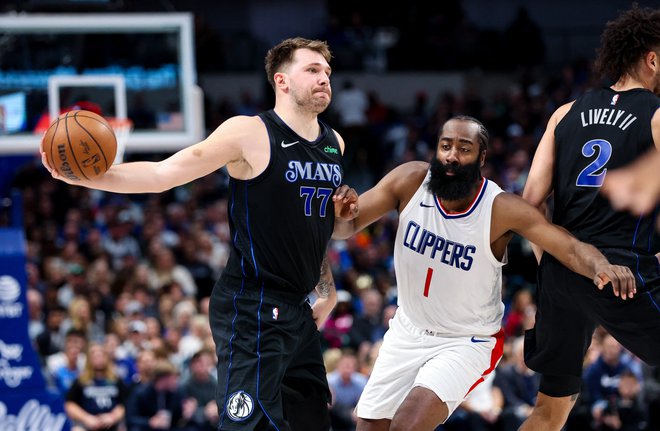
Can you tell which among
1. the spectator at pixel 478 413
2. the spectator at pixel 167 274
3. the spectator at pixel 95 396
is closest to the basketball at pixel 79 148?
the spectator at pixel 95 396

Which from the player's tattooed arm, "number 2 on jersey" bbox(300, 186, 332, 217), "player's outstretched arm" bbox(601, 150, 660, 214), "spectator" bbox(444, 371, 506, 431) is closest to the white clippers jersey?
the player's tattooed arm

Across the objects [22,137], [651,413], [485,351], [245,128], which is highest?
[245,128]

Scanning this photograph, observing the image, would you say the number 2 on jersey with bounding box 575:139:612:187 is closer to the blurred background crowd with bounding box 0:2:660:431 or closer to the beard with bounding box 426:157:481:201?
the beard with bounding box 426:157:481:201

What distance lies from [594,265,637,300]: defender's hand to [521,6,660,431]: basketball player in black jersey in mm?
163

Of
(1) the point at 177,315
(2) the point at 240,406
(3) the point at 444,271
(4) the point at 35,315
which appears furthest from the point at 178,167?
(4) the point at 35,315

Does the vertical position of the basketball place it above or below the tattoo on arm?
above

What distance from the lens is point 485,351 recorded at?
585 cm

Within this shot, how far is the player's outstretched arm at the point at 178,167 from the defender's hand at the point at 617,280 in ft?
6.41

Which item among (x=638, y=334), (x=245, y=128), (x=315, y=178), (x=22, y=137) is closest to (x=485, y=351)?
(x=638, y=334)

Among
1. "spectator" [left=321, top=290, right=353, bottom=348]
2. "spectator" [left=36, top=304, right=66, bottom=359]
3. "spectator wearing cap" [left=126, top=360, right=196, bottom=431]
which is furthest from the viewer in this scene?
"spectator" [left=321, top=290, right=353, bottom=348]

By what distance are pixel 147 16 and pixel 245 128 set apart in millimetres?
5885

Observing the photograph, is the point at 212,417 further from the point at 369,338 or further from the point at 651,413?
the point at 651,413

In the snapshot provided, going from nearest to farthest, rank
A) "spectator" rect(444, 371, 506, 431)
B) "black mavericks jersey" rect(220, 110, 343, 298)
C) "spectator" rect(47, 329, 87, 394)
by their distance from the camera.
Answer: "black mavericks jersey" rect(220, 110, 343, 298), "spectator" rect(47, 329, 87, 394), "spectator" rect(444, 371, 506, 431)

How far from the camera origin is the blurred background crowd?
10.9m
